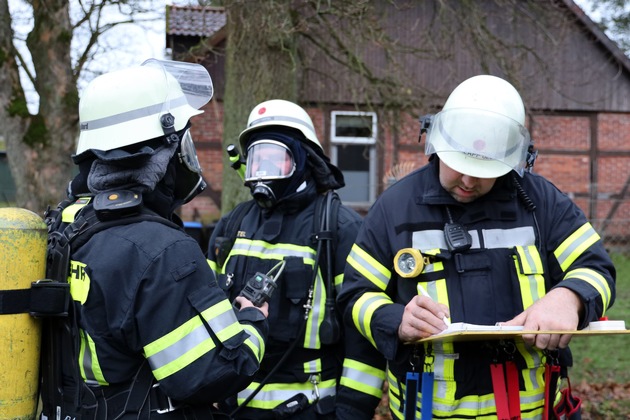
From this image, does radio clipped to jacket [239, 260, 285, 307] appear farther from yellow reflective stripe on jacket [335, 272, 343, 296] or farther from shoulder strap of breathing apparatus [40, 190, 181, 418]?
yellow reflective stripe on jacket [335, 272, 343, 296]

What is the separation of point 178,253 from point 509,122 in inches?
49.1

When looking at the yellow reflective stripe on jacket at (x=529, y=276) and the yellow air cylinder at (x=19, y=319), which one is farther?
the yellow reflective stripe on jacket at (x=529, y=276)

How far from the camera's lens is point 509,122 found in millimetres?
2420

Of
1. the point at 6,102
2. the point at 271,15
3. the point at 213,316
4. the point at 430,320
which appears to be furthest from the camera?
the point at 6,102

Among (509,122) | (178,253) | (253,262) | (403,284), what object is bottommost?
(253,262)

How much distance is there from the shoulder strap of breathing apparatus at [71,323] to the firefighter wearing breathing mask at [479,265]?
0.83 metres

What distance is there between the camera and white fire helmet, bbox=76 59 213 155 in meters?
2.17

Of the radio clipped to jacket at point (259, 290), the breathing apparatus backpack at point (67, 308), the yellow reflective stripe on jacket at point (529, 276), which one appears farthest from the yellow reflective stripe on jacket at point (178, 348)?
the yellow reflective stripe on jacket at point (529, 276)

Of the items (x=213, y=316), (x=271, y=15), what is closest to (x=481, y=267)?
(x=213, y=316)

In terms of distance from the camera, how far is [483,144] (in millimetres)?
2395

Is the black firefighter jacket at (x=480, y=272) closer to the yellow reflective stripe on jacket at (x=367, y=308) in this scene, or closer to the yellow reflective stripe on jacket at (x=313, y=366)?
the yellow reflective stripe on jacket at (x=367, y=308)

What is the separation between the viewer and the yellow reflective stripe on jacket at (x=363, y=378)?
111 inches

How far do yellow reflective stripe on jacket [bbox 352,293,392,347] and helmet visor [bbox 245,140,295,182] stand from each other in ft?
3.07

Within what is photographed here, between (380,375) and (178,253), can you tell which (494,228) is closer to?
(380,375)
